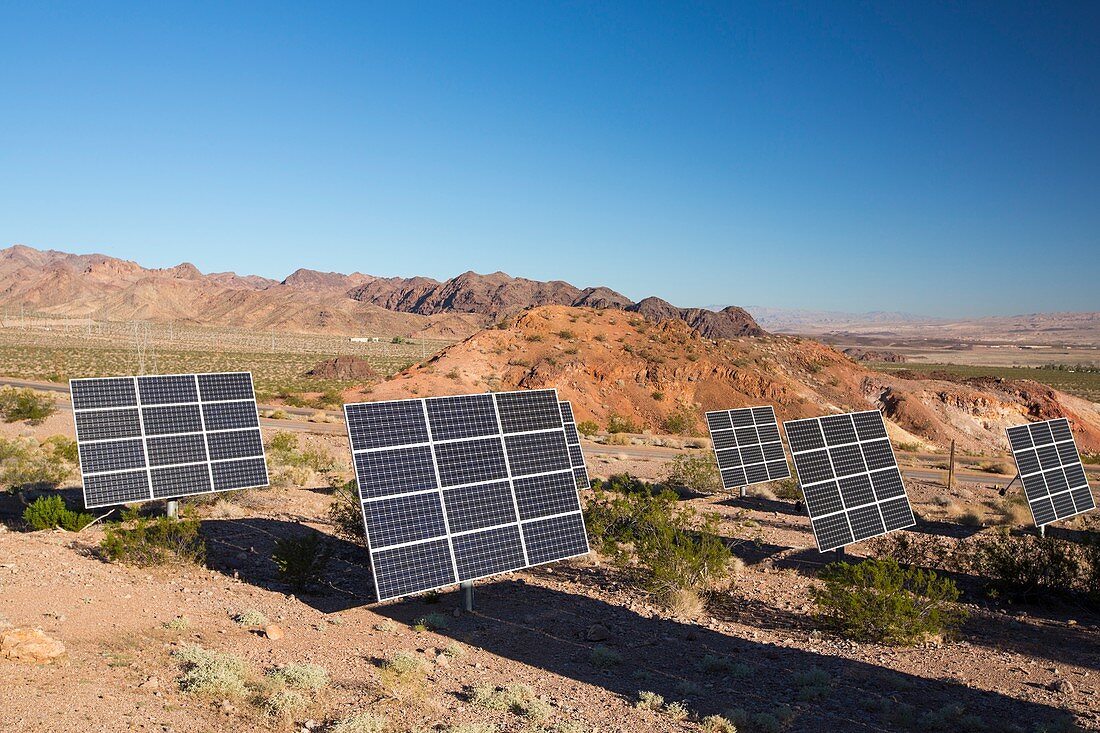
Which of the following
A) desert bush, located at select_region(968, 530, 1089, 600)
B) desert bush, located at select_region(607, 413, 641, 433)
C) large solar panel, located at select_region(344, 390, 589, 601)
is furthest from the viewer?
desert bush, located at select_region(607, 413, 641, 433)

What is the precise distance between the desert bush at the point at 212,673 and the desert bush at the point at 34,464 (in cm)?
1375

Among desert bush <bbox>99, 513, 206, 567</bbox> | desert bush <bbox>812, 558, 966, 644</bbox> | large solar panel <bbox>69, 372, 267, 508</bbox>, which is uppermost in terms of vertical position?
large solar panel <bbox>69, 372, 267, 508</bbox>

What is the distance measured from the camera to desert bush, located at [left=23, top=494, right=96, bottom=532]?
15383mm

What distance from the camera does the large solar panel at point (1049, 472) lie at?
18344mm

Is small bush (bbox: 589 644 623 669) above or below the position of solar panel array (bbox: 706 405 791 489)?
below

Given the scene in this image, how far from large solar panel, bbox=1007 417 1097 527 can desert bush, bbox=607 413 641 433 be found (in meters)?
25.9

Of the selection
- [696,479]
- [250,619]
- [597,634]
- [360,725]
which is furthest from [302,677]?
[696,479]

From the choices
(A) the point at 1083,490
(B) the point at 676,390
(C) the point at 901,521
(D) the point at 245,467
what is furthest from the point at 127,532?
(B) the point at 676,390

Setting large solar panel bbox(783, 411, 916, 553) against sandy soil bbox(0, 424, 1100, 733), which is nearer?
sandy soil bbox(0, 424, 1100, 733)

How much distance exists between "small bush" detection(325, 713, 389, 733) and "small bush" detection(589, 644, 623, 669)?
3.58 m

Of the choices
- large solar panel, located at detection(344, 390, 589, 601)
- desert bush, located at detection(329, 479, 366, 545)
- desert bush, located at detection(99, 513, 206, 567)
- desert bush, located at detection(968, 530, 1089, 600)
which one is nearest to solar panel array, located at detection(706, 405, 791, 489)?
desert bush, located at detection(968, 530, 1089, 600)

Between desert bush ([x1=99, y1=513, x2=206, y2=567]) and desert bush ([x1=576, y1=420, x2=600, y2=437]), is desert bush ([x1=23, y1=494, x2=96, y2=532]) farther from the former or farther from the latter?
desert bush ([x1=576, y1=420, x2=600, y2=437])

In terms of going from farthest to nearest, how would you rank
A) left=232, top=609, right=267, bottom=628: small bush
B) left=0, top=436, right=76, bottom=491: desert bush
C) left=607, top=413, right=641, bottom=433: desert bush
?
left=607, top=413, right=641, bottom=433: desert bush, left=0, top=436, right=76, bottom=491: desert bush, left=232, top=609, right=267, bottom=628: small bush

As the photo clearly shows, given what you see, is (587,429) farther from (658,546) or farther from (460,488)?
(460,488)
